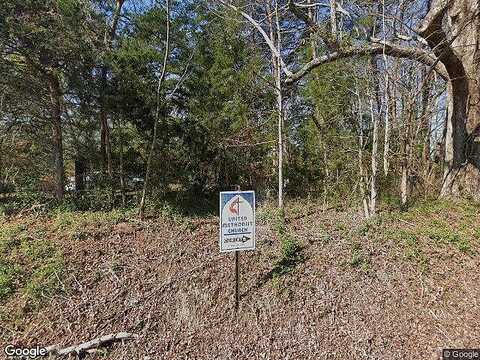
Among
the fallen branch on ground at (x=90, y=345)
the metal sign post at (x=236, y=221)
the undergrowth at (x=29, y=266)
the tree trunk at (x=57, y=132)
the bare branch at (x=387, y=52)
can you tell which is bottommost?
the fallen branch on ground at (x=90, y=345)

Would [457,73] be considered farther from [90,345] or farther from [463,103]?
[90,345]

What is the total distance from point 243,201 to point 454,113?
199 inches

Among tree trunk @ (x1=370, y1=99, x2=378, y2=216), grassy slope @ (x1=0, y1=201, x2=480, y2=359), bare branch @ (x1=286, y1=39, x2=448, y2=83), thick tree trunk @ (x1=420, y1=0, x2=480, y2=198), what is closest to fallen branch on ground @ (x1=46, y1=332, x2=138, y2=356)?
grassy slope @ (x1=0, y1=201, x2=480, y2=359)

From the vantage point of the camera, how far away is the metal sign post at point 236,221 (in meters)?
3.06

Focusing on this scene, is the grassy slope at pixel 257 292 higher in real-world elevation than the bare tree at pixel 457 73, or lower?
lower

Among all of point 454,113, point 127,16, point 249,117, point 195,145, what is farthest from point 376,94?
point 127,16

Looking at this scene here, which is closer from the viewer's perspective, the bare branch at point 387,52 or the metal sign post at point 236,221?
the metal sign post at point 236,221

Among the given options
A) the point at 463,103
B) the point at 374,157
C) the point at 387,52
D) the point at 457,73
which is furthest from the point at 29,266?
the point at 463,103

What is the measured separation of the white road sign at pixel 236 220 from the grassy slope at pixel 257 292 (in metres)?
0.68

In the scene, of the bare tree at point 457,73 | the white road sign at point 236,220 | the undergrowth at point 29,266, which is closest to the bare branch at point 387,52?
→ the bare tree at point 457,73

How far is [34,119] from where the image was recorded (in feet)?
21.4

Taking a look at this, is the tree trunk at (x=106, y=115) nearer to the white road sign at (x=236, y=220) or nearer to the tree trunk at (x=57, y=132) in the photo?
the tree trunk at (x=57, y=132)

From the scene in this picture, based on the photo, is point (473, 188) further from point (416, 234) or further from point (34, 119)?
point (34, 119)

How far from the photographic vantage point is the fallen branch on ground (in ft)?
8.66
